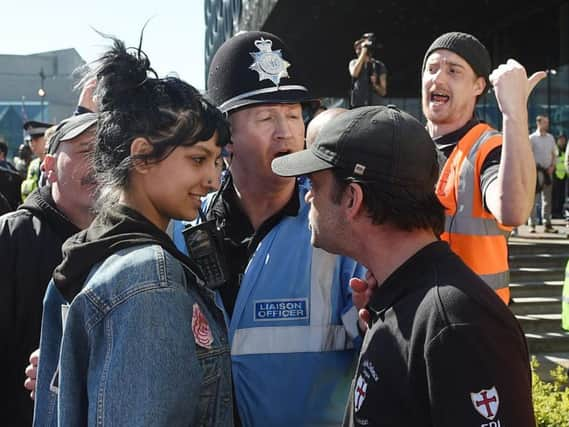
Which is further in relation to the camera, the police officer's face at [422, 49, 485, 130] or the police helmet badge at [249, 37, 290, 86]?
the police officer's face at [422, 49, 485, 130]

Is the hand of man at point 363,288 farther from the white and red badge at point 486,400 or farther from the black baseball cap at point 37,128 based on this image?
the black baseball cap at point 37,128

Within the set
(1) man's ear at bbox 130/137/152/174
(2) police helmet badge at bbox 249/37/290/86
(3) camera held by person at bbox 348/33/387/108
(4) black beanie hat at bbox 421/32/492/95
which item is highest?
(3) camera held by person at bbox 348/33/387/108

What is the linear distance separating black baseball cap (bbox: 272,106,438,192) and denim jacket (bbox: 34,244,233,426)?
1.65 ft

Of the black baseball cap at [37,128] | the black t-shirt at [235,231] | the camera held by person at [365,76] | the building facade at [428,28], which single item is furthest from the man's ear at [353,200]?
the building facade at [428,28]

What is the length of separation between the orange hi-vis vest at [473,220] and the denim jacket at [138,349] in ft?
5.83

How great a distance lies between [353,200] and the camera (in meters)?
1.84

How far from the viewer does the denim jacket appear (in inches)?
60.7

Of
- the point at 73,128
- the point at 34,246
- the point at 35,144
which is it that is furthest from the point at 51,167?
the point at 35,144

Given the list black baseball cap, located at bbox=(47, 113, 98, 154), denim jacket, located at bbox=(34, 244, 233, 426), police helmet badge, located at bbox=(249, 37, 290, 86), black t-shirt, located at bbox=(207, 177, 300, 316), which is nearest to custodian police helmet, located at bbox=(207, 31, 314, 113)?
police helmet badge, located at bbox=(249, 37, 290, 86)

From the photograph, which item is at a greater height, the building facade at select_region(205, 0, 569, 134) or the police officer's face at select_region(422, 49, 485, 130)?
the building facade at select_region(205, 0, 569, 134)

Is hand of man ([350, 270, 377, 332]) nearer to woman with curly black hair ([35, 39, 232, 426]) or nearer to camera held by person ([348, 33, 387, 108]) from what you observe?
woman with curly black hair ([35, 39, 232, 426])

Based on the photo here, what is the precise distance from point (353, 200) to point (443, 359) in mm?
531

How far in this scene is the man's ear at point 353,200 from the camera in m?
1.81

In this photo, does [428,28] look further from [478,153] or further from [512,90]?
[512,90]
